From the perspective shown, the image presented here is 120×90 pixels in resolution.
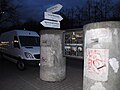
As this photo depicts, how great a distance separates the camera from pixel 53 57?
8.76 meters

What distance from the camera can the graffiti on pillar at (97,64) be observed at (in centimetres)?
507

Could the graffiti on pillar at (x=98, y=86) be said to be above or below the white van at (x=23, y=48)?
below

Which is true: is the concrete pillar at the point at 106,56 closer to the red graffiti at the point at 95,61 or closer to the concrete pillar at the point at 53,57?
the red graffiti at the point at 95,61

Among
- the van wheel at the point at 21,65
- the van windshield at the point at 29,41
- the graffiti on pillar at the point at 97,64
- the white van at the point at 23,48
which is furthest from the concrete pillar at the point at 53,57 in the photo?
the van windshield at the point at 29,41

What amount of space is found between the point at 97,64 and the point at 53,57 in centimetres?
379

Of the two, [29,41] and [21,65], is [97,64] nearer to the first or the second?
[21,65]

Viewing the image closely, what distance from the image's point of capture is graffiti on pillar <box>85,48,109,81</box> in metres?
5.07

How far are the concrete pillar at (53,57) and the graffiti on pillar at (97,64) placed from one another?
3.42 meters

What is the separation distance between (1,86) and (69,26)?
33384 mm

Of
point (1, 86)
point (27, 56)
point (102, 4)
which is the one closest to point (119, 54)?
point (1, 86)

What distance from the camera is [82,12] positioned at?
4025cm

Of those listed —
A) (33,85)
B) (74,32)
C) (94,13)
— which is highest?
(94,13)

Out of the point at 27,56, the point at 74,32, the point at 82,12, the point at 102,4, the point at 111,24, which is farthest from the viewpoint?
the point at 82,12

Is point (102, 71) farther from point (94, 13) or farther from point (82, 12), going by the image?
point (82, 12)
